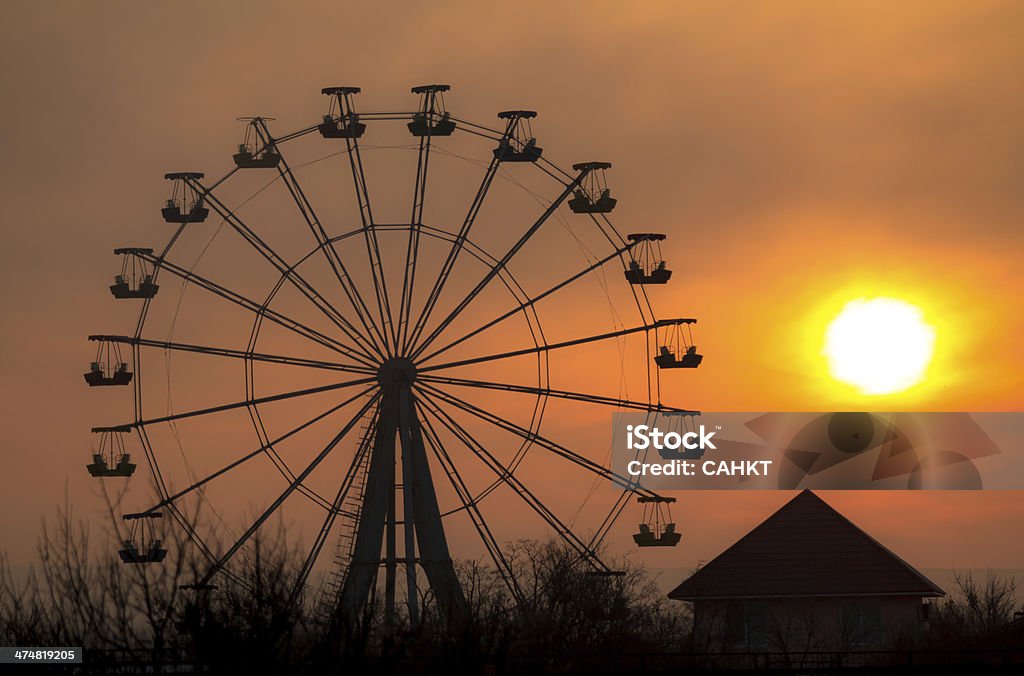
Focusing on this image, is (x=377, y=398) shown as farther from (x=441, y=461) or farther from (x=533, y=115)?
(x=533, y=115)

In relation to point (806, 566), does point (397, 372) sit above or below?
above

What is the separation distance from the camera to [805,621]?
2084 inches

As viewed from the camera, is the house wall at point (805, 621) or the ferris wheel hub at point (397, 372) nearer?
the ferris wheel hub at point (397, 372)

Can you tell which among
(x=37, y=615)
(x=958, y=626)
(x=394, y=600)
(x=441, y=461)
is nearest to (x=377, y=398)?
(x=441, y=461)

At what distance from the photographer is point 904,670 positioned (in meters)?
35.8

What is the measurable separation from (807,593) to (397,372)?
18.1 m

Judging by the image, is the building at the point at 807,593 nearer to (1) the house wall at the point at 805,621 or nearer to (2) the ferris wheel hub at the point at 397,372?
(1) the house wall at the point at 805,621

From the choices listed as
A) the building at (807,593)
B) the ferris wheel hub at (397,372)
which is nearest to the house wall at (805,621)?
the building at (807,593)

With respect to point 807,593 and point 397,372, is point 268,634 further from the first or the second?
point 807,593

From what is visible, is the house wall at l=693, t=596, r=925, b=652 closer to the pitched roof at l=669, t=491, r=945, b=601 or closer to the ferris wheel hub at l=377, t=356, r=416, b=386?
the pitched roof at l=669, t=491, r=945, b=601

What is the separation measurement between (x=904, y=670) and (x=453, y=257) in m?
15.0

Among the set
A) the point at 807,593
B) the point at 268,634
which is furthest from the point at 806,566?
the point at 268,634

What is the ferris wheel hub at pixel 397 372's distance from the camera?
41469mm

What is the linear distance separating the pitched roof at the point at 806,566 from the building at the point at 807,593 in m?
0.03
